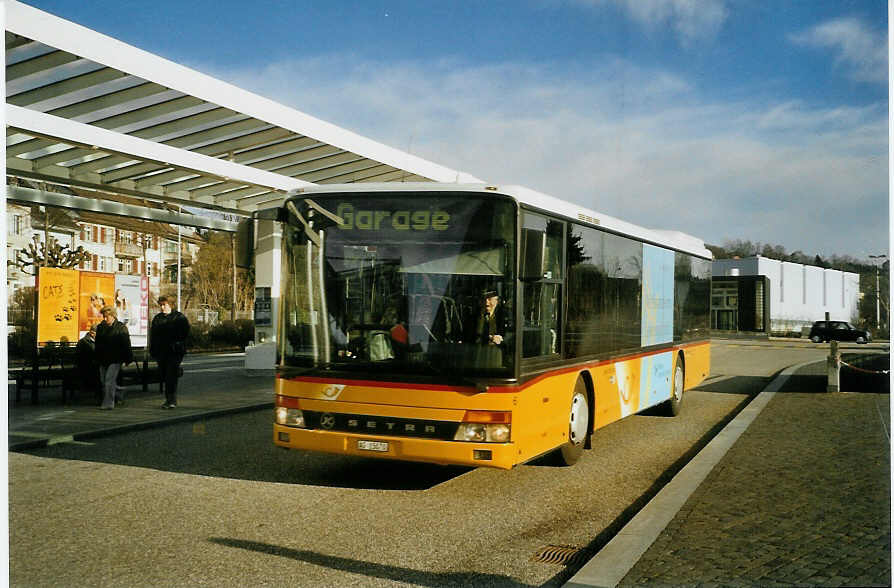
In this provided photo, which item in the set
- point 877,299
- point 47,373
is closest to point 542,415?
point 877,299

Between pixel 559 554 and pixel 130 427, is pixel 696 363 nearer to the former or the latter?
pixel 130 427

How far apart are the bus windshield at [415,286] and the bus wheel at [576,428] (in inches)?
72.3

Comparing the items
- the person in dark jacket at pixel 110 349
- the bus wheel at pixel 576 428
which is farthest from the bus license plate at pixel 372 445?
the person in dark jacket at pixel 110 349

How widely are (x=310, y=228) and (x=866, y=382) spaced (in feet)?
44.0

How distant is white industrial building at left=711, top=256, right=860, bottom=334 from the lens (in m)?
8.95

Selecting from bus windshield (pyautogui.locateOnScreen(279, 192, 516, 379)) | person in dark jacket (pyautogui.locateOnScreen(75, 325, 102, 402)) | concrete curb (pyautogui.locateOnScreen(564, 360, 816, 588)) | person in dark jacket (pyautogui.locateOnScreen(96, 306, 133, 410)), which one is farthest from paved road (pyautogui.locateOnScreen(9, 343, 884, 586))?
person in dark jacket (pyautogui.locateOnScreen(75, 325, 102, 402))

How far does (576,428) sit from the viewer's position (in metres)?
8.72

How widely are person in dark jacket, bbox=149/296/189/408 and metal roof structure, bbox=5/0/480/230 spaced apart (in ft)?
7.37

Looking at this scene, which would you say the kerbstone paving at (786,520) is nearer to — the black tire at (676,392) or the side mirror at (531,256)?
the side mirror at (531,256)

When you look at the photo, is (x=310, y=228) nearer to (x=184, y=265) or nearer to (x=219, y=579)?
(x=219, y=579)

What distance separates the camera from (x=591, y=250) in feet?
30.2

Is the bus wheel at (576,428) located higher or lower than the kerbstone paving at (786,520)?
higher

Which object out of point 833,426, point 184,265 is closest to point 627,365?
point 833,426

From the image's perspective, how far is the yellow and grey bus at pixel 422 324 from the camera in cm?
707
